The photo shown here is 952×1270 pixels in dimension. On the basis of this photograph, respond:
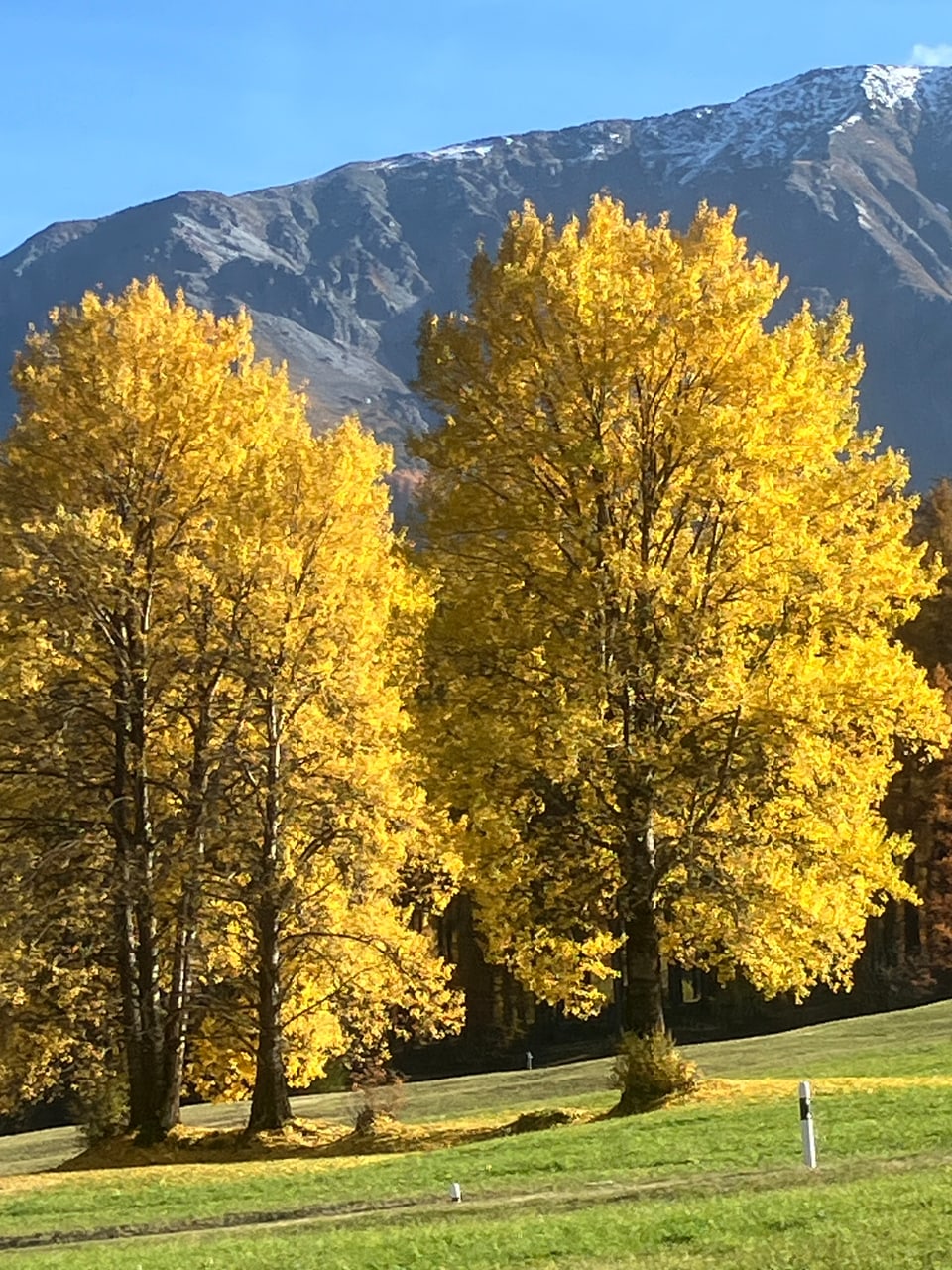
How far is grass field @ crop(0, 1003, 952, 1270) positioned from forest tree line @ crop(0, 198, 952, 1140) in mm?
2294

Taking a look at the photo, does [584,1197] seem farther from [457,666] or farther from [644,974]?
[457,666]

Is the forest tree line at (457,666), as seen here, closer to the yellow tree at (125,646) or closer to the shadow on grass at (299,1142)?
the yellow tree at (125,646)

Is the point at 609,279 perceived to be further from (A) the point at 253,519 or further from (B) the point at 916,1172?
(B) the point at 916,1172

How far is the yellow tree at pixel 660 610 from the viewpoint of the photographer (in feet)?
57.6

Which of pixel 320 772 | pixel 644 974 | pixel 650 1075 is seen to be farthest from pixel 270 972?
pixel 650 1075

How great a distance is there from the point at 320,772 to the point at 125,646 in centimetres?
366

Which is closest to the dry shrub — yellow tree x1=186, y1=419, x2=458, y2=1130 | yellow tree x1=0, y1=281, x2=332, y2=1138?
yellow tree x1=186, y1=419, x2=458, y2=1130

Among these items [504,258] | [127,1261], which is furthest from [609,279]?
[127,1261]

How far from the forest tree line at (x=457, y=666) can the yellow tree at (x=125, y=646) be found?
7 centimetres

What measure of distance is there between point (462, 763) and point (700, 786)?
3.05 meters

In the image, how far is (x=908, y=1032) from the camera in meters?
32.2

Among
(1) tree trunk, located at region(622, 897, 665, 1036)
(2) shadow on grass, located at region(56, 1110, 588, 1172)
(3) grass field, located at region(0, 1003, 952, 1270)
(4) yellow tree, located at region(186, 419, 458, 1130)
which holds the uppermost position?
(4) yellow tree, located at region(186, 419, 458, 1130)

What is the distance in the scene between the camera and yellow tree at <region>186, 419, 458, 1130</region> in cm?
2177

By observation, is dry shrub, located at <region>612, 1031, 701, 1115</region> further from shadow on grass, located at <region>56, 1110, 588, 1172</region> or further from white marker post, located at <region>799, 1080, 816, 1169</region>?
white marker post, located at <region>799, 1080, 816, 1169</region>
